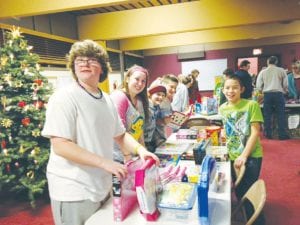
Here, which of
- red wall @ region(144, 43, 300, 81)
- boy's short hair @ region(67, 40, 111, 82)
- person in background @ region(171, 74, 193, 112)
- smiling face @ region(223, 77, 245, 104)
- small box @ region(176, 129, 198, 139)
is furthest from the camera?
red wall @ region(144, 43, 300, 81)

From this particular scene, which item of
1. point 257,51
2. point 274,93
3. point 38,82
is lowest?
point 274,93

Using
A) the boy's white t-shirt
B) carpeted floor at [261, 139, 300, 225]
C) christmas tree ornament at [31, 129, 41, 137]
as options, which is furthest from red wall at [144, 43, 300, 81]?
the boy's white t-shirt

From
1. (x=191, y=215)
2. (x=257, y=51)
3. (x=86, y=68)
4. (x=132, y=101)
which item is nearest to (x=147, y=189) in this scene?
(x=191, y=215)

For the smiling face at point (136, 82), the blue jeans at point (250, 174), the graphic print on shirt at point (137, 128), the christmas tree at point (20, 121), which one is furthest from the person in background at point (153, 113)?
the christmas tree at point (20, 121)

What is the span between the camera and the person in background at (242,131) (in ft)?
6.82

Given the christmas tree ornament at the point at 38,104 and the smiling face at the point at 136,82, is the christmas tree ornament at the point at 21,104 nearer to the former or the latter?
the christmas tree ornament at the point at 38,104

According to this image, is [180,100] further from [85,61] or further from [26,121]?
[85,61]

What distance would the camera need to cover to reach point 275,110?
227 inches

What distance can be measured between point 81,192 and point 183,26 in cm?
451

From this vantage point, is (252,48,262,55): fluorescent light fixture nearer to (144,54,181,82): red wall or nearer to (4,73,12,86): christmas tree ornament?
(144,54,181,82): red wall

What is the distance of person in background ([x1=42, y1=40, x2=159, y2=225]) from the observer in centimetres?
122

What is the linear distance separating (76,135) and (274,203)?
2508 mm

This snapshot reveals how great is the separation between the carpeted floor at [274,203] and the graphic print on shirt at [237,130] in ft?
3.17

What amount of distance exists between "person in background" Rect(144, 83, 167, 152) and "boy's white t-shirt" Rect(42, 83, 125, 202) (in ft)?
3.63
